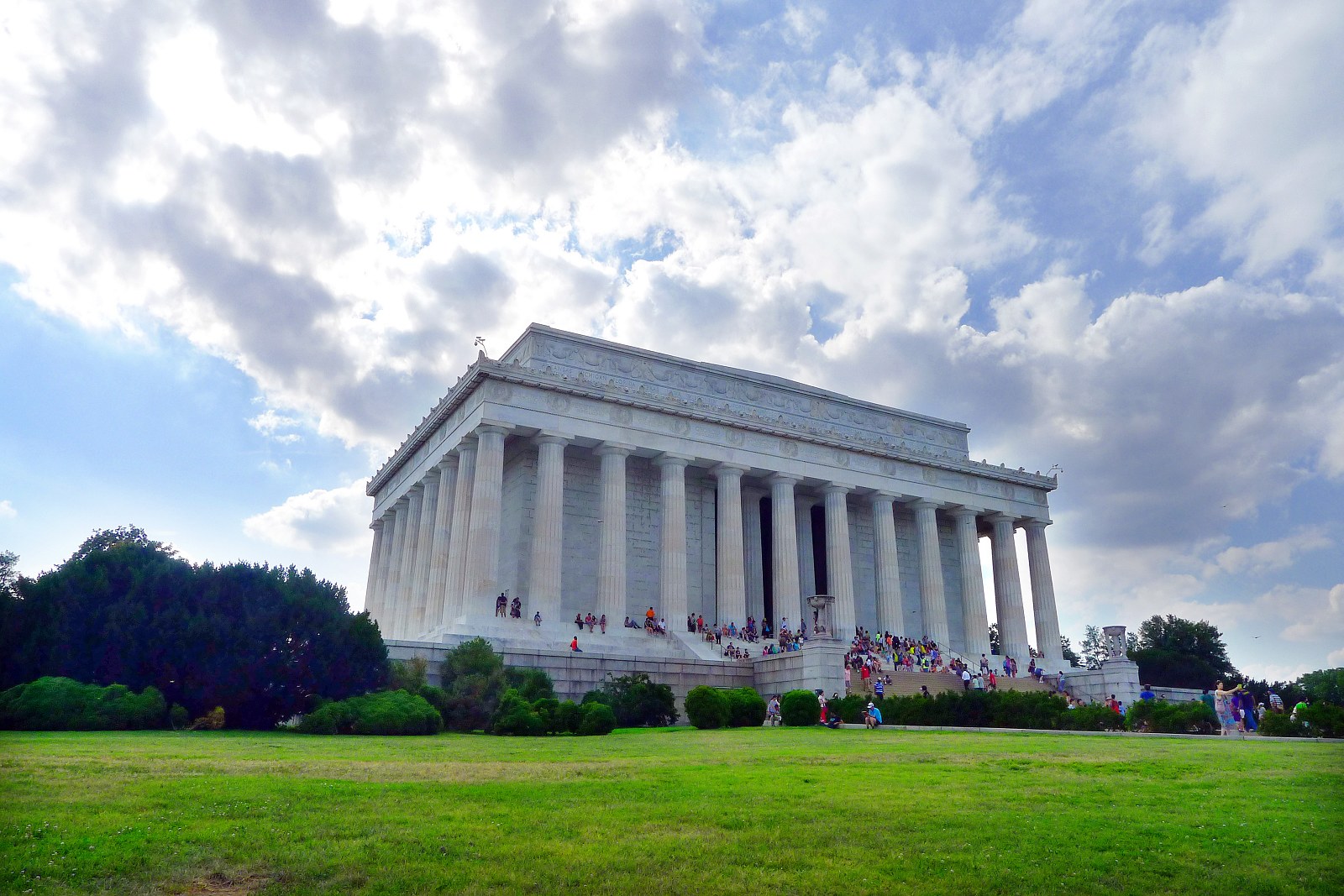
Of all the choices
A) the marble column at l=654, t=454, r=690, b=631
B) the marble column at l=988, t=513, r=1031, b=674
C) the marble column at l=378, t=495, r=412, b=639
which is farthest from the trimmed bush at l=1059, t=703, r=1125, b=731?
the marble column at l=378, t=495, r=412, b=639

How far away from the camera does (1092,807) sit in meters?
13.0

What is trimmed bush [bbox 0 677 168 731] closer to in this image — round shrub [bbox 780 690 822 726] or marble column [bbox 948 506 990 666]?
round shrub [bbox 780 690 822 726]

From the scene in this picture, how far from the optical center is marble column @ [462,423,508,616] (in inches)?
1837

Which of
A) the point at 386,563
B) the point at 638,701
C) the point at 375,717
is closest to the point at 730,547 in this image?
the point at 638,701

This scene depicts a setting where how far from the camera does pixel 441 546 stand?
5297 centimetres

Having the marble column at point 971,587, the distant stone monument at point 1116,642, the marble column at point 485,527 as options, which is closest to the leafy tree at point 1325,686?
the distant stone monument at point 1116,642

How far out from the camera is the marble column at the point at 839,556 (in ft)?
187

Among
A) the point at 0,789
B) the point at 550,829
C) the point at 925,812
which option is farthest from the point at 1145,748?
the point at 0,789

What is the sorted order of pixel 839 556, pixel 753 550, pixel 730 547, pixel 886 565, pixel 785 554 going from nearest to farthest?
pixel 730 547
pixel 785 554
pixel 839 556
pixel 753 550
pixel 886 565

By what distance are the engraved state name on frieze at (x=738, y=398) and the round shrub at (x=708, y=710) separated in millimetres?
23112

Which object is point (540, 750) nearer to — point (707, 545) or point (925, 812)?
point (925, 812)

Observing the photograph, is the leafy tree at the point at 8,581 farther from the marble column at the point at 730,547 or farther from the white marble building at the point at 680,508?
the marble column at the point at 730,547

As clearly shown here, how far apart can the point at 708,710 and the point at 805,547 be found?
3054cm

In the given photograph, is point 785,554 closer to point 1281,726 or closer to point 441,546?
point 441,546
